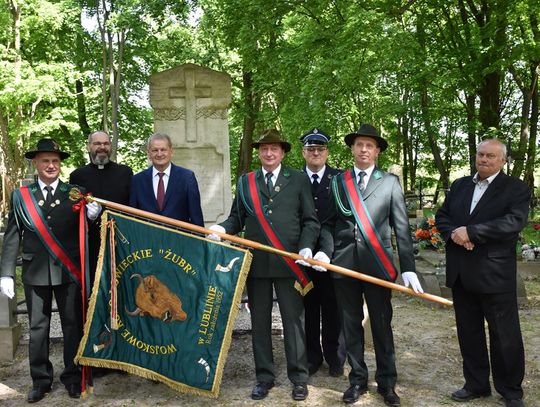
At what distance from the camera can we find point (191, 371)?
4.19 m

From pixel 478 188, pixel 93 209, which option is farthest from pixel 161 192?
pixel 478 188

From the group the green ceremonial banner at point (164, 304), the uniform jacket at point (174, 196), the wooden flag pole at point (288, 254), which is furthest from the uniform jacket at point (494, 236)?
the uniform jacket at point (174, 196)

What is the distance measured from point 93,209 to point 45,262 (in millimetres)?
521

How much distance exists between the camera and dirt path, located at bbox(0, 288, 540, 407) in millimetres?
4281

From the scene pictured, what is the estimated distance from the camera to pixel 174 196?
462cm

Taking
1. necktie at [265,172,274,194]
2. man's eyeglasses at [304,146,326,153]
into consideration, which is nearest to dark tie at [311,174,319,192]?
man's eyeglasses at [304,146,326,153]

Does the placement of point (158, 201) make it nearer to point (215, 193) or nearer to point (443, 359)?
point (215, 193)

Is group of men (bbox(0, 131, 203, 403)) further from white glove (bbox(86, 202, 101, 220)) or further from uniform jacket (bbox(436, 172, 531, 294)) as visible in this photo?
uniform jacket (bbox(436, 172, 531, 294))

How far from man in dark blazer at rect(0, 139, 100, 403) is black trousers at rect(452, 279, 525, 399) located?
115 inches

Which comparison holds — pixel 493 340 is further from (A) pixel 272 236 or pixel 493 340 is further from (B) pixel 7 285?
(B) pixel 7 285

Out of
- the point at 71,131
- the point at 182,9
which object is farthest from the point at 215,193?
the point at 71,131

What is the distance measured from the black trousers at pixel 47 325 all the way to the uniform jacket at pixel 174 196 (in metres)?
0.85

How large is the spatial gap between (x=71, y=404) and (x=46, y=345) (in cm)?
49

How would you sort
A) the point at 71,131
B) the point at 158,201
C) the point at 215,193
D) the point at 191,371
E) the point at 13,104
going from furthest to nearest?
the point at 71,131 < the point at 13,104 < the point at 215,193 < the point at 158,201 < the point at 191,371
